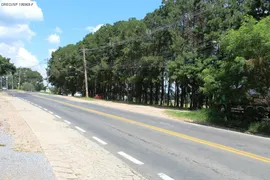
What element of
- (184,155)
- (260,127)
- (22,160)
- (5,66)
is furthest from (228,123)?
(5,66)

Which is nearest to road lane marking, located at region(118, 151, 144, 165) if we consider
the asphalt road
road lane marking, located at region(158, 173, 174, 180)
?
the asphalt road

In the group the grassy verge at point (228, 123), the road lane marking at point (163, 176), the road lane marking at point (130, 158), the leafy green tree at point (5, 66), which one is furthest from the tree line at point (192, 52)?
the leafy green tree at point (5, 66)

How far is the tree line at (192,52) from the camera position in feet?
49.6

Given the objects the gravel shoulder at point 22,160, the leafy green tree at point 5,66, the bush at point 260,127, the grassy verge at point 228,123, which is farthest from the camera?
the leafy green tree at point 5,66

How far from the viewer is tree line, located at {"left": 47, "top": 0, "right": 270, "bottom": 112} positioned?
1513 centimetres

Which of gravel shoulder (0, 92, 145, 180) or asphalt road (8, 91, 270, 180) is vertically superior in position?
gravel shoulder (0, 92, 145, 180)

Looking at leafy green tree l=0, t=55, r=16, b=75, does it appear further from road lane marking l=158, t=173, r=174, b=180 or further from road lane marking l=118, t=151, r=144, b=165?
road lane marking l=158, t=173, r=174, b=180

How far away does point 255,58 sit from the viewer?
48.1 ft

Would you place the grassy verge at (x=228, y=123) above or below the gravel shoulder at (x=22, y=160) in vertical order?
below

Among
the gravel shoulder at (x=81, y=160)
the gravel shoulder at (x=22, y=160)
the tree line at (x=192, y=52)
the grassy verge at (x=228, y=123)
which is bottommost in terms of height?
the grassy verge at (x=228, y=123)

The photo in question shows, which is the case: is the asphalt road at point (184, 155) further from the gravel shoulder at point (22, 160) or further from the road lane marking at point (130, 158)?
the gravel shoulder at point (22, 160)

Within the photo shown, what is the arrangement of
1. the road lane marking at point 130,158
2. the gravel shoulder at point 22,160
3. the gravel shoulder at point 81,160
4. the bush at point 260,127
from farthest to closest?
the bush at point 260,127 → the road lane marking at point 130,158 → the gravel shoulder at point 81,160 → the gravel shoulder at point 22,160

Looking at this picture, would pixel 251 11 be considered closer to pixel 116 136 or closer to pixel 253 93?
pixel 253 93

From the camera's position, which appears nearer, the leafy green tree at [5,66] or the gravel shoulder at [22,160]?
the gravel shoulder at [22,160]
